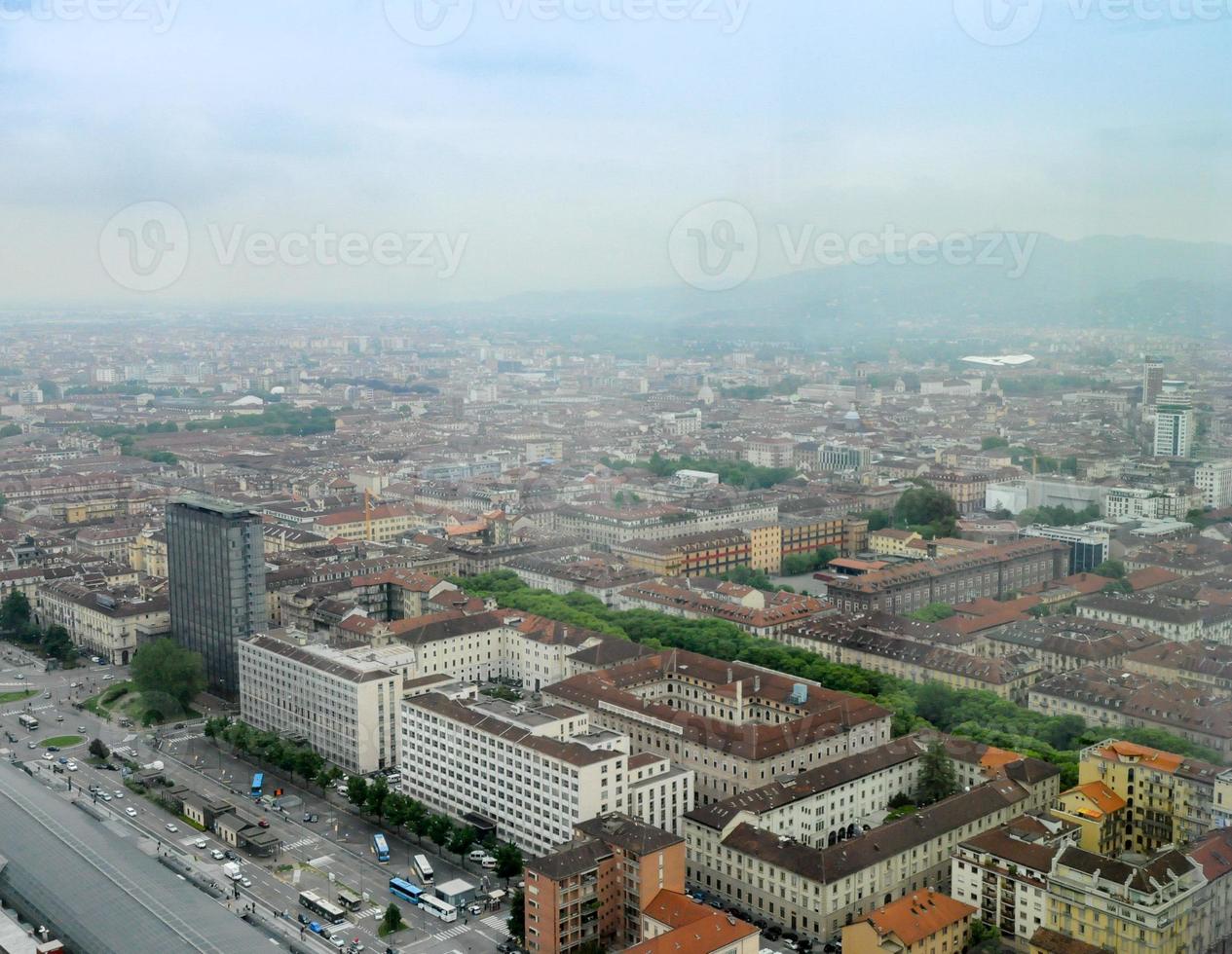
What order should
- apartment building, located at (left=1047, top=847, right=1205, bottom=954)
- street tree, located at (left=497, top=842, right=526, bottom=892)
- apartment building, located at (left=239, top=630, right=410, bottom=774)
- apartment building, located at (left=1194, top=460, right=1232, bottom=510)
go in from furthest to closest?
1. apartment building, located at (left=1194, top=460, right=1232, bottom=510)
2. apartment building, located at (left=239, top=630, right=410, bottom=774)
3. street tree, located at (left=497, top=842, right=526, bottom=892)
4. apartment building, located at (left=1047, top=847, right=1205, bottom=954)

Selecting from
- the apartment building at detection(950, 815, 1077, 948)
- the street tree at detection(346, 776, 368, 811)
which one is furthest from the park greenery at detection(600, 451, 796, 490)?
the apartment building at detection(950, 815, 1077, 948)

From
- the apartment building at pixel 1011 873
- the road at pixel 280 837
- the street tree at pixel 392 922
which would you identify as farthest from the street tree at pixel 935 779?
the street tree at pixel 392 922

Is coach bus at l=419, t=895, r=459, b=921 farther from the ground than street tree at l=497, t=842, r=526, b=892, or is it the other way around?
street tree at l=497, t=842, r=526, b=892

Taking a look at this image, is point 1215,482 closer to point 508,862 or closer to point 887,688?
point 887,688

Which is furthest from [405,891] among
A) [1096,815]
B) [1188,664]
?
[1188,664]

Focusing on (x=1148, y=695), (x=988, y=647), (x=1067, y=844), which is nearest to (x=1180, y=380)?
(x=988, y=647)

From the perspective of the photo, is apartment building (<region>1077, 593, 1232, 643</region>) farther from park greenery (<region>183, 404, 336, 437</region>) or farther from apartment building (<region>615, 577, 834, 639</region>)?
park greenery (<region>183, 404, 336, 437</region>)

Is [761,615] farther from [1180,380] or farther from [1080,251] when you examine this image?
[1180,380]
